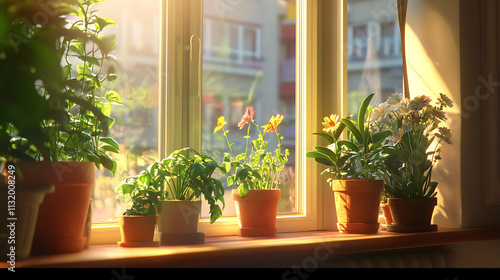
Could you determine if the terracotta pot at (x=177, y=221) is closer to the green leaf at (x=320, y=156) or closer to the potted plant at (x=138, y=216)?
the potted plant at (x=138, y=216)

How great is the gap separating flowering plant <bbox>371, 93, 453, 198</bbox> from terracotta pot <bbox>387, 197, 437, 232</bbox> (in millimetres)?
38

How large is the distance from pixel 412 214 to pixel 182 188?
0.99 metres

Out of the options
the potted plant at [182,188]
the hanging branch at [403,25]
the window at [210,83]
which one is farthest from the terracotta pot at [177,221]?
the hanging branch at [403,25]

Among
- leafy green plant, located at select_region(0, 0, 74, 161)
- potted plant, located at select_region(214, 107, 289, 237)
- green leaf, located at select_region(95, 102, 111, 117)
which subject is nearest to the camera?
leafy green plant, located at select_region(0, 0, 74, 161)

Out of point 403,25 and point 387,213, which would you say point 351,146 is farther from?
→ point 403,25

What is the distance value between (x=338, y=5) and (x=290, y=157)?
73 centimetres

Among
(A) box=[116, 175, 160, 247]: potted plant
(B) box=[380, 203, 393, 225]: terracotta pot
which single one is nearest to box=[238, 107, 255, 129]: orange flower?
(A) box=[116, 175, 160, 247]: potted plant

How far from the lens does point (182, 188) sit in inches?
71.4

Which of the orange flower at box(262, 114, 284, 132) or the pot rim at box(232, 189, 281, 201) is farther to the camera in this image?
the orange flower at box(262, 114, 284, 132)

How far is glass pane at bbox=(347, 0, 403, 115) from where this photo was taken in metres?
2.53

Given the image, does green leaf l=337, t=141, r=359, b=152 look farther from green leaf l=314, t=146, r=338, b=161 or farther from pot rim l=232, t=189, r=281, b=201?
pot rim l=232, t=189, r=281, b=201

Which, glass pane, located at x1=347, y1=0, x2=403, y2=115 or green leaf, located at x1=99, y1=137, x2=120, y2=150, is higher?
glass pane, located at x1=347, y1=0, x2=403, y2=115

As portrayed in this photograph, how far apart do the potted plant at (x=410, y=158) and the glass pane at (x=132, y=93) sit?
0.97 metres
